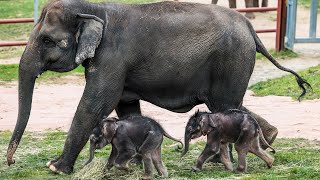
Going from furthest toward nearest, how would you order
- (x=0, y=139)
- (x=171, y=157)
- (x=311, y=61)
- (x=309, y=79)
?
(x=311, y=61) < (x=309, y=79) < (x=0, y=139) < (x=171, y=157)

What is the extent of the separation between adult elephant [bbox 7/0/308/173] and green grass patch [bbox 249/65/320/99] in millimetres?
4506

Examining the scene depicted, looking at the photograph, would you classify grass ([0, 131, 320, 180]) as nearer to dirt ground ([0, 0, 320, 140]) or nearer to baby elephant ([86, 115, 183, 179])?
baby elephant ([86, 115, 183, 179])

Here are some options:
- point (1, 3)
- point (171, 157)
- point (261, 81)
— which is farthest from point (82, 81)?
point (1, 3)

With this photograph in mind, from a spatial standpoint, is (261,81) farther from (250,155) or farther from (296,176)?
(296,176)

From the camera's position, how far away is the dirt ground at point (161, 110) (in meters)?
12.1

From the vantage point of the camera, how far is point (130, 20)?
945 cm

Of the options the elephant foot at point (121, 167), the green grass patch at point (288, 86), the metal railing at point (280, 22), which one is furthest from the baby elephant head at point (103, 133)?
the metal railing at point (280, 22)

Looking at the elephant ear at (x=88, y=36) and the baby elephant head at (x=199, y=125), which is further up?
the elephant ear at (x=88, y=36)

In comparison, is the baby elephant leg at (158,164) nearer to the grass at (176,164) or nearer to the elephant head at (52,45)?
the grass at (176,164)

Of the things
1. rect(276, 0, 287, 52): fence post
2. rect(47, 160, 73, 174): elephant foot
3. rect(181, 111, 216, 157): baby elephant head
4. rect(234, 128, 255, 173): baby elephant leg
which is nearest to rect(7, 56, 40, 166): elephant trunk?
rect(47, 160, 73, 174): elephant foot

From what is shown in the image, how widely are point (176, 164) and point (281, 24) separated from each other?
8912mm

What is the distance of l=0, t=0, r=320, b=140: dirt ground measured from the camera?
1213 centimetres

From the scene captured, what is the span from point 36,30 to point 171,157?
185 cm

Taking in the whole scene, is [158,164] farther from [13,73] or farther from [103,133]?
[13,73]
